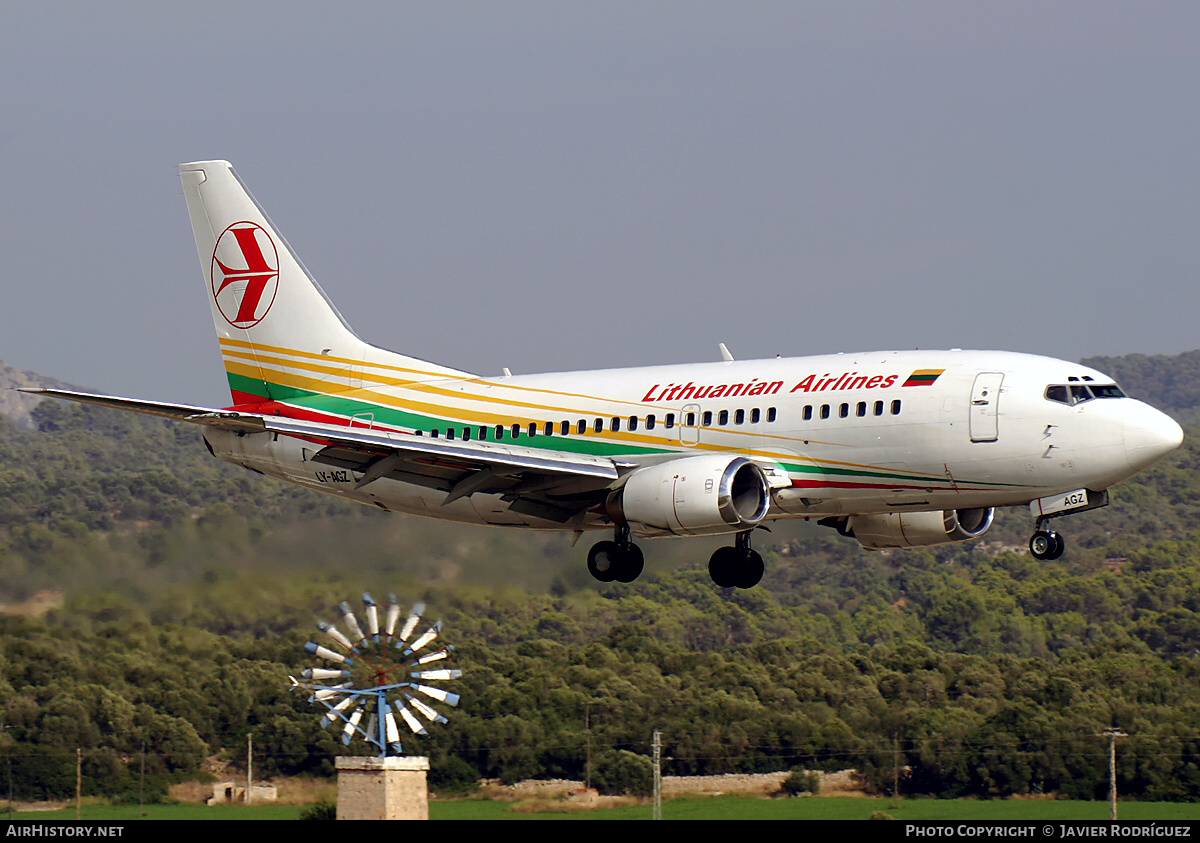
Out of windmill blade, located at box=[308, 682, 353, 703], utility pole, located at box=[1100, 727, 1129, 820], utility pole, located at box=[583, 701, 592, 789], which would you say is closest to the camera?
windmill blade, located at box=[308, 682, 353, 703]

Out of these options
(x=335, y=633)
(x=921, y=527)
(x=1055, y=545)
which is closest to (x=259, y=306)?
(x=335, y=633)

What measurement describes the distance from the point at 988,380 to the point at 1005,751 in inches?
1859

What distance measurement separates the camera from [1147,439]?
3781 cm

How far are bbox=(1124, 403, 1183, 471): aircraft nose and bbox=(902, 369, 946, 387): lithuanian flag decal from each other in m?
4.26

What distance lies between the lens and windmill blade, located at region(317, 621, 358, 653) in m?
60.6

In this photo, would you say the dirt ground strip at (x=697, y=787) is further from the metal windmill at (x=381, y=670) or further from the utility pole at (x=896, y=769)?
the metal windmill at (x=381, y=670)

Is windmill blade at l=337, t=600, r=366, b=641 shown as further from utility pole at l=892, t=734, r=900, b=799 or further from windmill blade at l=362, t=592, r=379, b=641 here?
utility pole at l=892, t=734, r=900, b=799

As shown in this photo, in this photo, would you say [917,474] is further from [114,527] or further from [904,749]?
[904,749]

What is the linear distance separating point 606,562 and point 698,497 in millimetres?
4948

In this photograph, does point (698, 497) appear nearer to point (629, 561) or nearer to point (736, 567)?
point (629, 561)

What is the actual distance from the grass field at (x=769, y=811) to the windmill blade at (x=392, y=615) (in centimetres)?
1157

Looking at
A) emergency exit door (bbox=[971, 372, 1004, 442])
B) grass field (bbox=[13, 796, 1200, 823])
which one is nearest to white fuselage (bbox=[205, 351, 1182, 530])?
emergency exit door (bbox=[971, 372, 1004, 442])

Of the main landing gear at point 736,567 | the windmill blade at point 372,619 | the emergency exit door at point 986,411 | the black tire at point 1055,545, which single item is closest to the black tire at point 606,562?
the main landing gear at point 736,567

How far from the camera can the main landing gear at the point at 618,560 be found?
43906 mm
